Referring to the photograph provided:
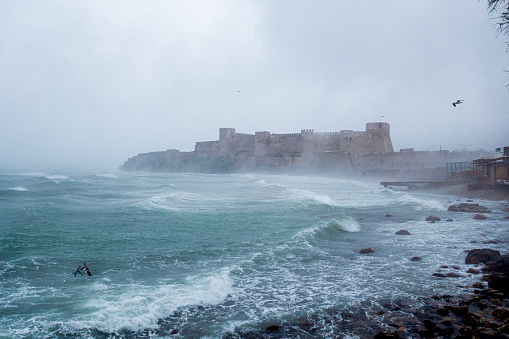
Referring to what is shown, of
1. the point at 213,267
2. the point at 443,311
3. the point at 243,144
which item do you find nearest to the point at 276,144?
the point at 243,144

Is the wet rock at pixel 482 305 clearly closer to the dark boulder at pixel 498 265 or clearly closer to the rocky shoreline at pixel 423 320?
the rocky shoreline at pixel 423 320

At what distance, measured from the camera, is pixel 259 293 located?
6.46m

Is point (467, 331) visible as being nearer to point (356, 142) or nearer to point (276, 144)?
point (356, 142)

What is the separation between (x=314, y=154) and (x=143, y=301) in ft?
126

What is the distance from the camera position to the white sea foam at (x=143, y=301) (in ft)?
17.3

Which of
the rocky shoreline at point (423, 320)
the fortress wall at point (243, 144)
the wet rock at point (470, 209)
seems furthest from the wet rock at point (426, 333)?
the fortress wall at point (243, 144)

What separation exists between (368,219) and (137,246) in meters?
8.28

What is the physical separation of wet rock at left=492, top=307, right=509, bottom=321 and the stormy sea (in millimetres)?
1056

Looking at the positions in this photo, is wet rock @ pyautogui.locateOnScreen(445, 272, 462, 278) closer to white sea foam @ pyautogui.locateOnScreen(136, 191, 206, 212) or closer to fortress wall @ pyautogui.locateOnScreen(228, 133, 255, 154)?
white sea foam @ pyautogui.locateOnScreen(136, 191, 206, 212)

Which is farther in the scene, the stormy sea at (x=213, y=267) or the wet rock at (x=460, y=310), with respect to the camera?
the stormy sea at (x=213, y=267)

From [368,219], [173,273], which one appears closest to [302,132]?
[368,219]

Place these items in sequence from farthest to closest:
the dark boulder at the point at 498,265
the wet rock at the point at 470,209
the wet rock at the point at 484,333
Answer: the wet rock at the point at 470,209 < the dark boulder at the point at 498,265 < the wet rock at the point at 484,333

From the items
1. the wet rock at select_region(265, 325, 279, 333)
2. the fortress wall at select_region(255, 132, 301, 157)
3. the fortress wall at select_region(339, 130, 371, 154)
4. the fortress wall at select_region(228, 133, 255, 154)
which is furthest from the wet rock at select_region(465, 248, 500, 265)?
the fortress wall at select_region(228, 133, 255, 154)

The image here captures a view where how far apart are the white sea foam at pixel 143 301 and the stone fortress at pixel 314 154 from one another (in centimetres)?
3371
